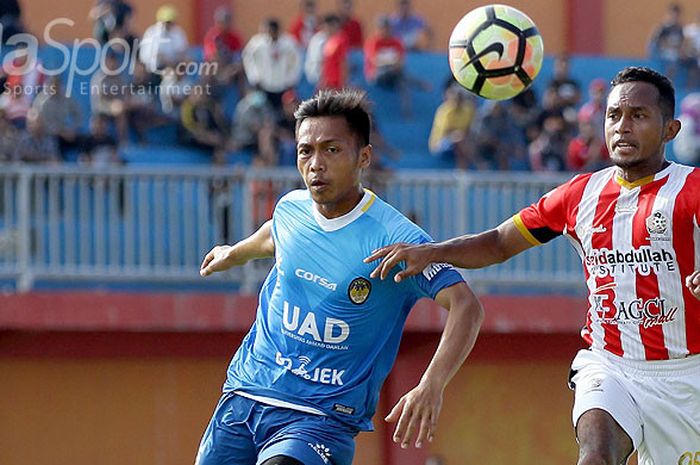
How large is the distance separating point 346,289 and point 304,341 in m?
0.31

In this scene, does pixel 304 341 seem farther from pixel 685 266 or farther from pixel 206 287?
pixel 206 287

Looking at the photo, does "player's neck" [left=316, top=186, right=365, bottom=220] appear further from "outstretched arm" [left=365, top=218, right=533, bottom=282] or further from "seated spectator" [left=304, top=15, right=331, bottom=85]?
"seated spectator" [left=304, top=15, right=331, bottom=85]

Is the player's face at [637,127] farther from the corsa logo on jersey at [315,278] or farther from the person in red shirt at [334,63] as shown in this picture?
the person in red shirt at [334,63]

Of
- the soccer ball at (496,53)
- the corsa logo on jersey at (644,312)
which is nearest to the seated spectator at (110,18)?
the soccer ball at (496,53)

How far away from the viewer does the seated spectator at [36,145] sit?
15.5 meters

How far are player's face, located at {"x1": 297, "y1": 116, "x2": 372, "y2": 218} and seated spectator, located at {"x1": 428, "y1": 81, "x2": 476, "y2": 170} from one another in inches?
404

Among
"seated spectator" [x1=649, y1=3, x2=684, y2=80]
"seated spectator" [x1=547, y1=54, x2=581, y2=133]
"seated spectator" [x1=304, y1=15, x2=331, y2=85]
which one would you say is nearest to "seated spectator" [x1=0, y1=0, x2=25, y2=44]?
"seated spectator" [x1=304, y1=15, x2=331, y2=85]

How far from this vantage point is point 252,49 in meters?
17.7

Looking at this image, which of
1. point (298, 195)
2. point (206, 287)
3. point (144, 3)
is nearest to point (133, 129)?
point (206, 287)

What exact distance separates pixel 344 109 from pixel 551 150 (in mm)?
10375

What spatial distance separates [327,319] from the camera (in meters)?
7.07

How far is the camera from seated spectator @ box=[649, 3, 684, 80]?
20.8 meters

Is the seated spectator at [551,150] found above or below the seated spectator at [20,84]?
below

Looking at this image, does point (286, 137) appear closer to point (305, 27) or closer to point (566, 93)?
point (305, 27)
